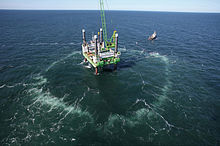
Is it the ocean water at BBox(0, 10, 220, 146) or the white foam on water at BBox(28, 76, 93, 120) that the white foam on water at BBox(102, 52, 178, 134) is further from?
the white foam on water at BBox(28, 76, 93, 120)

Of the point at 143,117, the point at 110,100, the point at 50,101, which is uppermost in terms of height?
the point at 50,101

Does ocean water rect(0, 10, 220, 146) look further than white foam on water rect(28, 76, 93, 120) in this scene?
No

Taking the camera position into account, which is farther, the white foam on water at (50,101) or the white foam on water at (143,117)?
the white foam on water at (50,101)

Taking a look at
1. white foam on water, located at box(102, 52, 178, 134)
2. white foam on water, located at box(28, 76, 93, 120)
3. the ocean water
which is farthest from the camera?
white foam on water, located at box(28, 76, 93, 120)

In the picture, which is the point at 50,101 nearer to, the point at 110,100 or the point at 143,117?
the point at 110,100

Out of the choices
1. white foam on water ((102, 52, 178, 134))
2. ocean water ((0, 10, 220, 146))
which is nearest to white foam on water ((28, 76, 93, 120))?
ocean water ((0, 10, 220, 146))

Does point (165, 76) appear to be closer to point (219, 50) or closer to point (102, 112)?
point (102, 112)

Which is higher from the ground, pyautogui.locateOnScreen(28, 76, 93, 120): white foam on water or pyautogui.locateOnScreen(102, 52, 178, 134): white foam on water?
pyautogui.locateOnScreen(28, 76, 93, 120): white foam on water

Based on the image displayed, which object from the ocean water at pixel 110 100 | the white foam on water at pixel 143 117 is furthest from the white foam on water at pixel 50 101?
the white foam on water at pixel 143 117

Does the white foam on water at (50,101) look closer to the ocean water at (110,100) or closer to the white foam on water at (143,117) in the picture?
the ocean water at (110,100)

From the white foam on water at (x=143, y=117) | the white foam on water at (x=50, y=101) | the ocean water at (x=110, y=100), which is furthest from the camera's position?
the white foam on water at (x=50, y=101)

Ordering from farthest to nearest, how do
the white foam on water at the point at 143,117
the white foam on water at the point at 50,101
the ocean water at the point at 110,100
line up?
the white foam on water at the point at 50,101 < the white foam on water at the point at 143,117 < the ocean water at the point at 110,100

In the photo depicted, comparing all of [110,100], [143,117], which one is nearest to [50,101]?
[110,100]
